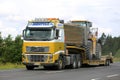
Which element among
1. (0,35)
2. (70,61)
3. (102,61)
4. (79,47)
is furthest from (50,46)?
(0,35)

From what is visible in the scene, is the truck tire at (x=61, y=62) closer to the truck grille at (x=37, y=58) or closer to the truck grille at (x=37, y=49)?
the truck grille at (x=37, y=58)

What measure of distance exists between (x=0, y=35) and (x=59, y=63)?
46214 mm

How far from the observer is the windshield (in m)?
30.8

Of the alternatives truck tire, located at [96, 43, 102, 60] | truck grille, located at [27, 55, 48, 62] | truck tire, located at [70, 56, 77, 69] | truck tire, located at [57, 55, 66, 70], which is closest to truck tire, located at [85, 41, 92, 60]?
truck tire, located at [96, 43, 102, 60]

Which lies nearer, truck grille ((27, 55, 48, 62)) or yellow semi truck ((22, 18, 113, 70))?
yellow semi truck ((22, 18, 113, 70))

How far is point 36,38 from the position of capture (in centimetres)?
3083

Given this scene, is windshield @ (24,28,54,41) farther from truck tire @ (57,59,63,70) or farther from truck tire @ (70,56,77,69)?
truck tire @ (70,56,77,69)

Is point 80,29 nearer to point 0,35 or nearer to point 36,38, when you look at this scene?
point 36,38

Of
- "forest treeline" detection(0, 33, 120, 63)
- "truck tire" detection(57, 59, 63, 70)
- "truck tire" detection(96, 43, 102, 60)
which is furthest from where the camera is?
"forest treeline" detection(0, 33, 120, 63)

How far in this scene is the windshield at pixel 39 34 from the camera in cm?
3083

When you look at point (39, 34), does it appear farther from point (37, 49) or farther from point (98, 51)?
point (98, 51)

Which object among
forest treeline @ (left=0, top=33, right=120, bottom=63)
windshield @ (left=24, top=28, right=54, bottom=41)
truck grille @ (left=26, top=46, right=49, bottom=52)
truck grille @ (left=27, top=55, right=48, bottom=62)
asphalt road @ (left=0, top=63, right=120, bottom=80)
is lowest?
forest treeline @ (left=0, top=33, right=120, bottom=63)

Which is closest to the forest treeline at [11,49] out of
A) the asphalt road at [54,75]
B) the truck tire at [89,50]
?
the truck tire at [89,50]

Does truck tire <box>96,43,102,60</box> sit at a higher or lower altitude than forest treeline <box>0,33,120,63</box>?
higher
